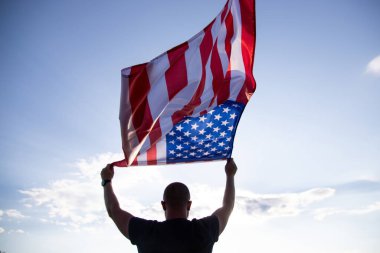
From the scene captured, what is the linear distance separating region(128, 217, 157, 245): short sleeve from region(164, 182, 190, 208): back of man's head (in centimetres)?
29

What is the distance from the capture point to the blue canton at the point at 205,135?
18.5ft

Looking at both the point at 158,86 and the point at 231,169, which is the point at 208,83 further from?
the point at 231,169

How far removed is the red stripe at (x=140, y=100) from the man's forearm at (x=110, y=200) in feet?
5.35

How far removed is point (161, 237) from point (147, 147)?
2.70 metres

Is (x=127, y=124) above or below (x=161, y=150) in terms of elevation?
above

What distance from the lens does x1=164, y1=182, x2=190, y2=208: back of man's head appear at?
10.6ft

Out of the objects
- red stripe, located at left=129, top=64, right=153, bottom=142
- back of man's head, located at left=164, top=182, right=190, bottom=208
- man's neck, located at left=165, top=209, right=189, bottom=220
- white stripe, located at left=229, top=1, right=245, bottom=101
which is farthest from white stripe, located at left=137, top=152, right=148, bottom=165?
man's neck, located at left=165, top=209, right=189, bottom=220

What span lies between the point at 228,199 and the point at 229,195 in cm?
8

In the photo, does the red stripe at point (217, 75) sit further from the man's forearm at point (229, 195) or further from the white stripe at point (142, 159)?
the man's forearm at point (229, 195)

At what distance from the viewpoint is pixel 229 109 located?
18.8 ft

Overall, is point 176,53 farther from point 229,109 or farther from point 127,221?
point 127,221

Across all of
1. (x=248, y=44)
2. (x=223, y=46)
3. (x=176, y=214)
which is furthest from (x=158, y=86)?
(x=176, y=214)

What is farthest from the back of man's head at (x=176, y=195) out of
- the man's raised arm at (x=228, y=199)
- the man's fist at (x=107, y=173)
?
the man's fist at (x=107, y=173)

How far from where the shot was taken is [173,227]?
3006mm
